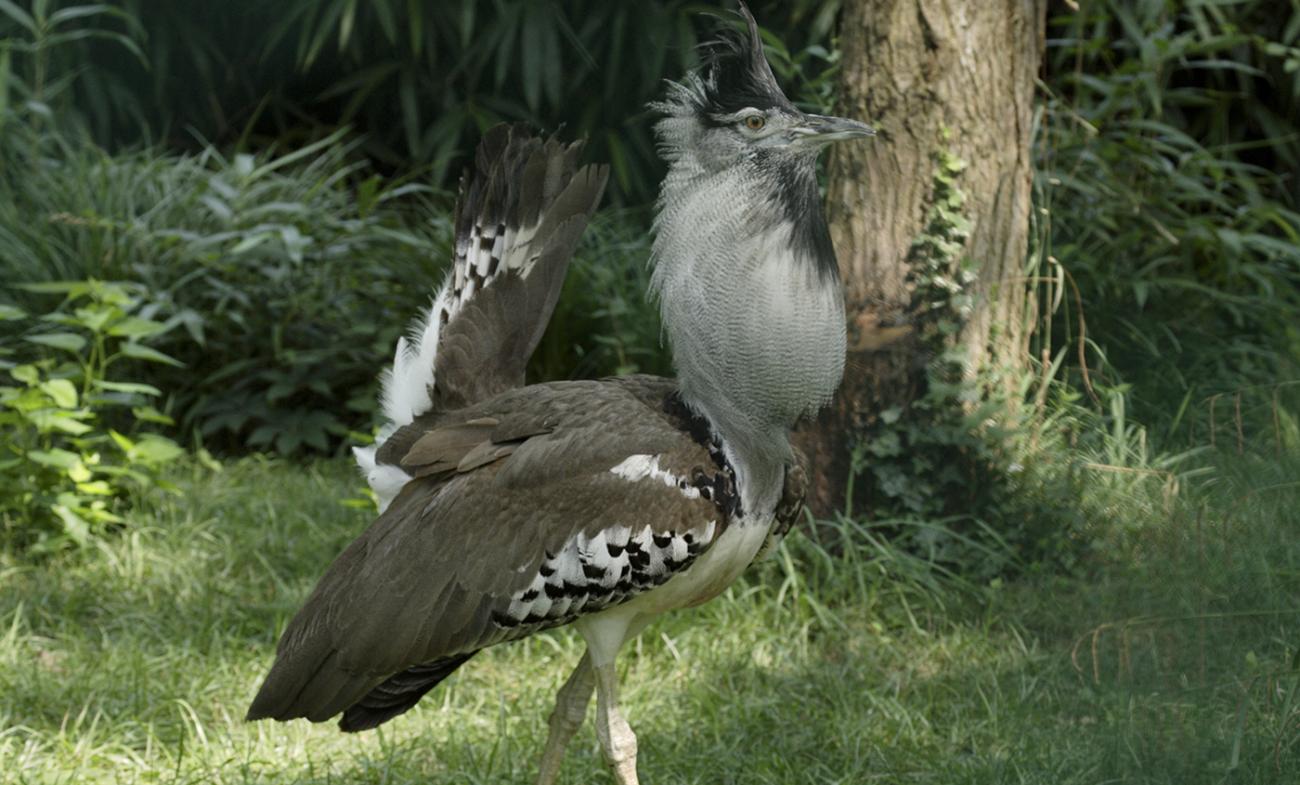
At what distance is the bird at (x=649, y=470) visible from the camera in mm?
2738

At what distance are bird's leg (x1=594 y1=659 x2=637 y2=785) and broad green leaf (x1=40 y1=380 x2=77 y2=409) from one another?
7.34 feet

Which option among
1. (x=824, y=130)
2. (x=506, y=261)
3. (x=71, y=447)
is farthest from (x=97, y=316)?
(x=824, y=130)

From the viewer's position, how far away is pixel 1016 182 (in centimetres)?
421

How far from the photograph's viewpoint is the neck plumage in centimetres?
275

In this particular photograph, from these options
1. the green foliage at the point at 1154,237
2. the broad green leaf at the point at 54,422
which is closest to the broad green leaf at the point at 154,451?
the broad green leaf at the point at 54,422

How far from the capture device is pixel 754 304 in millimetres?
2744

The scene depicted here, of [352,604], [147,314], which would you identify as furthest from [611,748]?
[147,314]

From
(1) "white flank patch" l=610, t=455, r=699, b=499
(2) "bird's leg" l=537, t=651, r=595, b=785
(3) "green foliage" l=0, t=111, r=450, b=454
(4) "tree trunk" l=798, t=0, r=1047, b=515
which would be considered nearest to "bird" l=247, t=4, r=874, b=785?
(1) "white flank patch" l=610, t=455, r=699, b=499

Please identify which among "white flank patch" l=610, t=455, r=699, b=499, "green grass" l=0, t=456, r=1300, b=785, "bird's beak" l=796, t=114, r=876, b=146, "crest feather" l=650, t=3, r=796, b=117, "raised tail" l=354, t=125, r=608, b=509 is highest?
"crest feather" l=650, t=3, r=796, b=117

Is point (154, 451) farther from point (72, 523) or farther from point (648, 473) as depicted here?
point (648, 473)

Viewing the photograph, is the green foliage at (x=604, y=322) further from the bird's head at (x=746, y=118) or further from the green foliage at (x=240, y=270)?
the bird's head at (x=746, y=118)

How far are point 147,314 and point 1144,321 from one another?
11.2 feet

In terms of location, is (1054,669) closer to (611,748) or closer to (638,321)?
(611,748)

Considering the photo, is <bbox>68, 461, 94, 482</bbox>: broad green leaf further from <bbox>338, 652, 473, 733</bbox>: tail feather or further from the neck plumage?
the neck plumage
